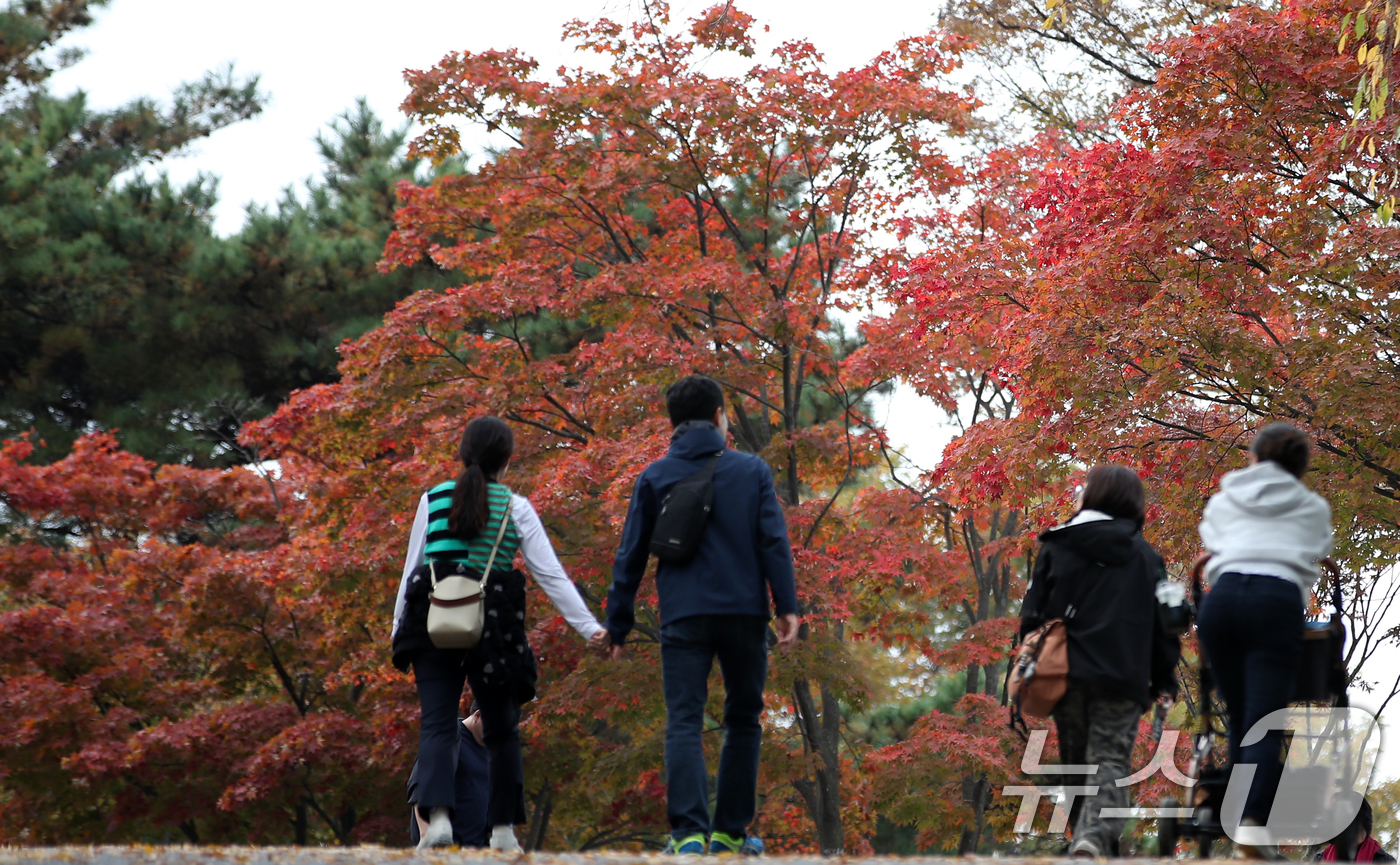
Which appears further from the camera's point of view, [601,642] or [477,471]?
[477,471]

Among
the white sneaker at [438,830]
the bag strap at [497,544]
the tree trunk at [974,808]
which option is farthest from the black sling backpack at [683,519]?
the tree trunk at [974,808]

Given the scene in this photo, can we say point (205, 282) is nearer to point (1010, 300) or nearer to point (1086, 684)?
point (1010, 300)

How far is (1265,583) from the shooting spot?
14.2 feet

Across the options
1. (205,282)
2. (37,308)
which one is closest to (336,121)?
(205,282)

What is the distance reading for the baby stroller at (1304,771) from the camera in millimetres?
4441

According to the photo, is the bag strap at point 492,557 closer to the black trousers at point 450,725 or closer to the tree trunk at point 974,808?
the black trousers at point 450,725

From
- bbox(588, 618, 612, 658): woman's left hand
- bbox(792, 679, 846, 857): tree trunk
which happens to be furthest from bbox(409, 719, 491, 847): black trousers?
bbox(792, 679, 846, 857): tree trunk

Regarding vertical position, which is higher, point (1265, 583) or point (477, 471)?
point (477, 471)

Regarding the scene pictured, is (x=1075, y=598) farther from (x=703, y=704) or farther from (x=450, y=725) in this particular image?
(x=450, y=725)

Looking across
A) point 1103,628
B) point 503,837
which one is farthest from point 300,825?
point 1103,628

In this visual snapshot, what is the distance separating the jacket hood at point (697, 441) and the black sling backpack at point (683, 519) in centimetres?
10

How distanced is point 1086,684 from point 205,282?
1737cm

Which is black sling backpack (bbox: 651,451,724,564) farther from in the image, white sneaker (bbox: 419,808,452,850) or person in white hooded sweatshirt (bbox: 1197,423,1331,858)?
person in white hooded sweatshirt (bbox: 1197,423,1331,858)

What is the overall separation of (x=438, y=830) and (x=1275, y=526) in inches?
123
